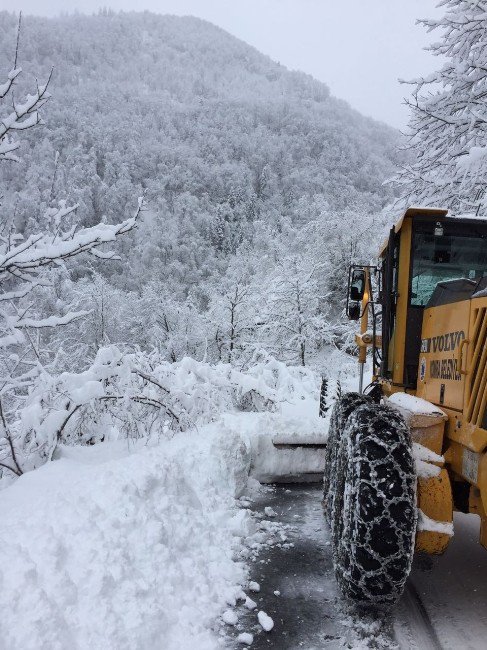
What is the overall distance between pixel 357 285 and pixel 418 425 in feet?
7.98

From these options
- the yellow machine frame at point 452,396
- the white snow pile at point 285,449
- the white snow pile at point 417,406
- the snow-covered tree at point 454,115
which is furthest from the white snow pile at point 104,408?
the snow-covered tree at point 454,115

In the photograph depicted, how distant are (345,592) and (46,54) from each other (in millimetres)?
184905

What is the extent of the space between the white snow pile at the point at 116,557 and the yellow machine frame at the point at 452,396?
1.39m

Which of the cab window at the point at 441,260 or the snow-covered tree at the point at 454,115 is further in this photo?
the snow-covered tree at the point at 454,115

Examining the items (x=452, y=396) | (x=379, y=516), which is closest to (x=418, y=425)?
(x=452, y=396)

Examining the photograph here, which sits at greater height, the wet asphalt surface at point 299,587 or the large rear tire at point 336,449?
the large rear tire at point 336,449

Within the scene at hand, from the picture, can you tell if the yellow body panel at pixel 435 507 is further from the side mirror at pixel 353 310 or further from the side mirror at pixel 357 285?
the side mirror at pixel 353 310

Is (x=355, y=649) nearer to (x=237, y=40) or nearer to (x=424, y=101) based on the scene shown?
(x=424, y=101)

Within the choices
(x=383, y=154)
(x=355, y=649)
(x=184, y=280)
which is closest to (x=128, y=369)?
(x=355, y=649)

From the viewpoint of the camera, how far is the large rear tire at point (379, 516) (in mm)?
2711

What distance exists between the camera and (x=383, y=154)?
309 ft

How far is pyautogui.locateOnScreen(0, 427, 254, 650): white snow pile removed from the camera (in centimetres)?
232

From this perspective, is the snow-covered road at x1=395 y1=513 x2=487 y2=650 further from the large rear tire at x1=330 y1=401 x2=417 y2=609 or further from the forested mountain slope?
the forested mountain slope

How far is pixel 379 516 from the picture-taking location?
2717 millimetres
